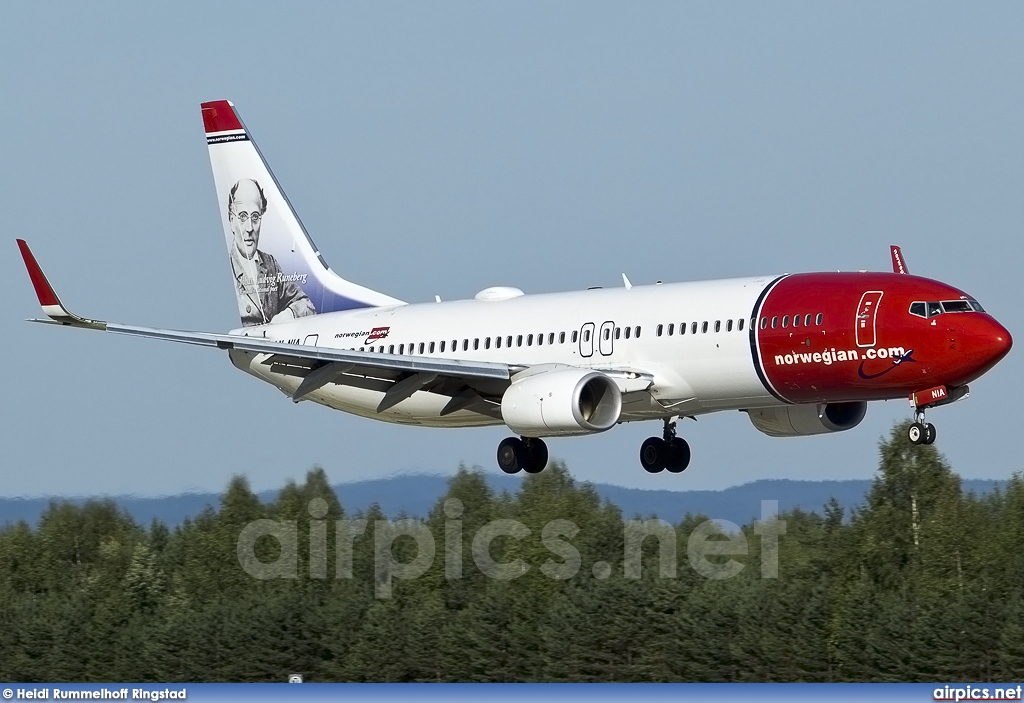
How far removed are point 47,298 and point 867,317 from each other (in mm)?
17968

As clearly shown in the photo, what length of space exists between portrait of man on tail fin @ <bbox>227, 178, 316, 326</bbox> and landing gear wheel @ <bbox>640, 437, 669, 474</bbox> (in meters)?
10.4

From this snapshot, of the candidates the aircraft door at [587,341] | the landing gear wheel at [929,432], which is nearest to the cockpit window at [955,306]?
the landing gear wheel at [929,432]

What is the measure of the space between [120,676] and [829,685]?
34.6 meters

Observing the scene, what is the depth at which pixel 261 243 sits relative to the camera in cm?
5231

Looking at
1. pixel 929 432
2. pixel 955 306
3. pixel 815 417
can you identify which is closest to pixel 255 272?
pixel 815 417

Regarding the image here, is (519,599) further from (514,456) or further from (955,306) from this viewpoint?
(955,306)

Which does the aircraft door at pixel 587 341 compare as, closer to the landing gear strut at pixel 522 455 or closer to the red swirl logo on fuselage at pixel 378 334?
the landing gear strut at pixel 522 455

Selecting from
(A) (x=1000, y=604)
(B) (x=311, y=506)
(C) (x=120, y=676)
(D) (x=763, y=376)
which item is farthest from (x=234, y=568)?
(D) (x=763, y=376)

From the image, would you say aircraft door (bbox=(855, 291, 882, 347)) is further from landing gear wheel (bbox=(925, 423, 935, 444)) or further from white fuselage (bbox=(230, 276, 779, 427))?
white fuselage (bbox=(230, 276, 779, 427))

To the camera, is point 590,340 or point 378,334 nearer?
point 590,340

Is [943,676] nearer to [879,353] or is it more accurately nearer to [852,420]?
[852,420]

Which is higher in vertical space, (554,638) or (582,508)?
(582,508)

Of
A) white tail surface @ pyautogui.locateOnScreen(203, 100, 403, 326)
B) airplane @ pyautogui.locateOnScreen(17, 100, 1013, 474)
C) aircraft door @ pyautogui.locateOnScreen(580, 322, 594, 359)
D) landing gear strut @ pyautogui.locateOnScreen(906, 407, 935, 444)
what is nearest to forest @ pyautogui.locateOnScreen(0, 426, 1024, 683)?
white tail surface @ pyautogui.locateOnScreen(203, 100, 403, 326)

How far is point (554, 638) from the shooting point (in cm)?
9344
